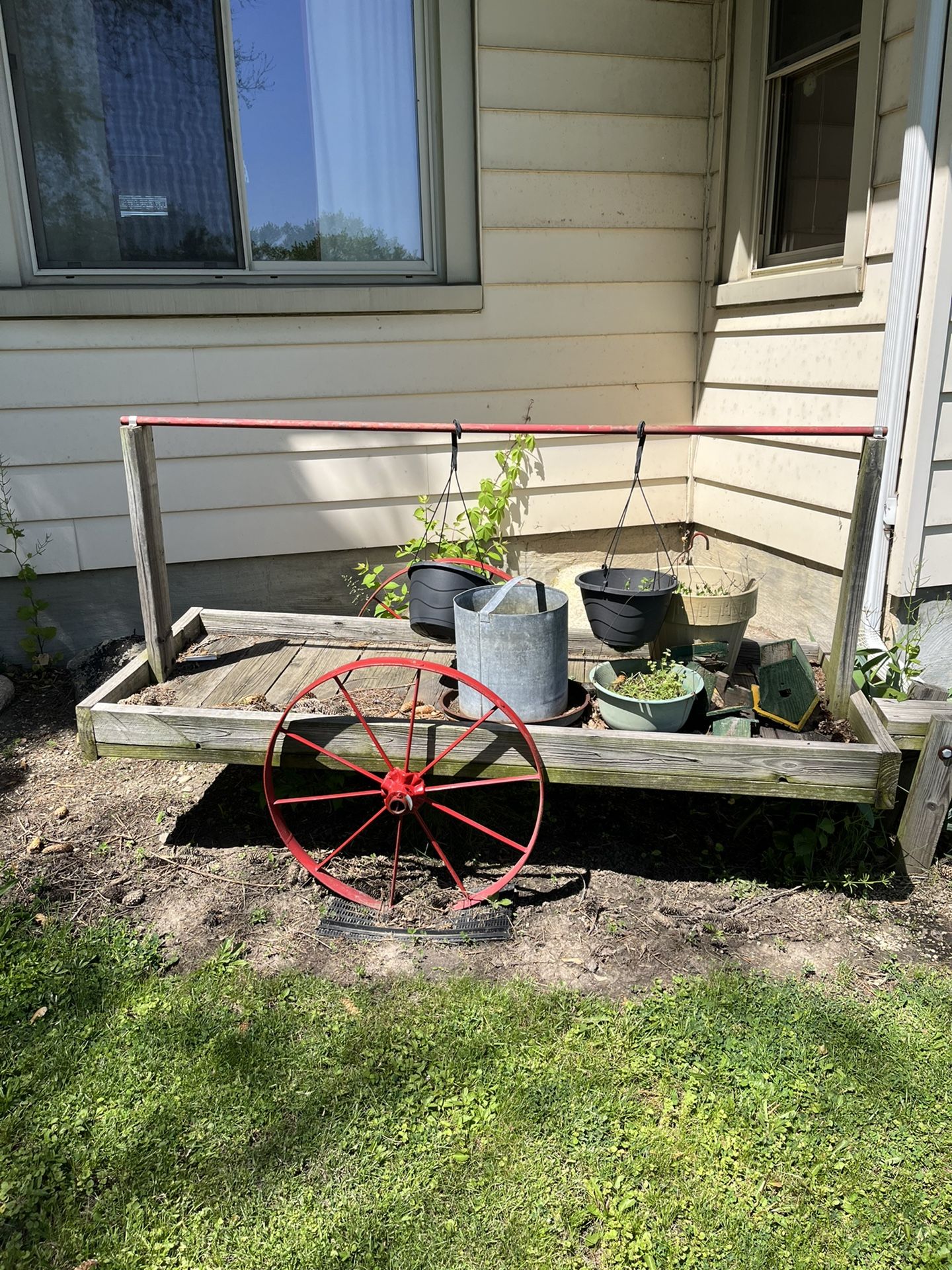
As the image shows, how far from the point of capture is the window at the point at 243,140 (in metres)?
4.05

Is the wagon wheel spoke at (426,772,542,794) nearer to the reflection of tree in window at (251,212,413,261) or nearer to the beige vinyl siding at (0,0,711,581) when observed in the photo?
the beige vinyl siding at (0,0,711,581)

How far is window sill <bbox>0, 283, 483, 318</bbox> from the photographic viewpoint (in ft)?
13.3

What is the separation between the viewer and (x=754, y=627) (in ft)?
16.0

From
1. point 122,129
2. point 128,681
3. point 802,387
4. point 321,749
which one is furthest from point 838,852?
point 122,129

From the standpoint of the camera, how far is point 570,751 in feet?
9.07

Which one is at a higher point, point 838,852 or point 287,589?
point 287,589

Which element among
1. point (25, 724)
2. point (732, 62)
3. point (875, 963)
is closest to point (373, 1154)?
point (875, 963)

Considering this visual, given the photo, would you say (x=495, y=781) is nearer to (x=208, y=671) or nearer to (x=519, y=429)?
(x=519, y=429)

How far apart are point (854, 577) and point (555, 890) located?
1.41m

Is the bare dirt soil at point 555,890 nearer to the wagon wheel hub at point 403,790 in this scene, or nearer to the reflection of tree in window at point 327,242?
the wagon wheel hub at point 403,790

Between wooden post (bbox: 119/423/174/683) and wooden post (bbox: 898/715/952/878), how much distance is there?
2.63 metres

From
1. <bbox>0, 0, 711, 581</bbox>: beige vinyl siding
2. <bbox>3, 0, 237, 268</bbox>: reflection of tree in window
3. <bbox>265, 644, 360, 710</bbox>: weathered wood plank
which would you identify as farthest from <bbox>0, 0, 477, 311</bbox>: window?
<bbox>265, 644, 360, 710</bbox>: weathered wood plank

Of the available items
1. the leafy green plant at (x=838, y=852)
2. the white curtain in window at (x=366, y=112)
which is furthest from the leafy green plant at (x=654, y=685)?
the white curtain in window at (x=366, y=112)

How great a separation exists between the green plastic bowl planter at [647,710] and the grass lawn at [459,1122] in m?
0.76
